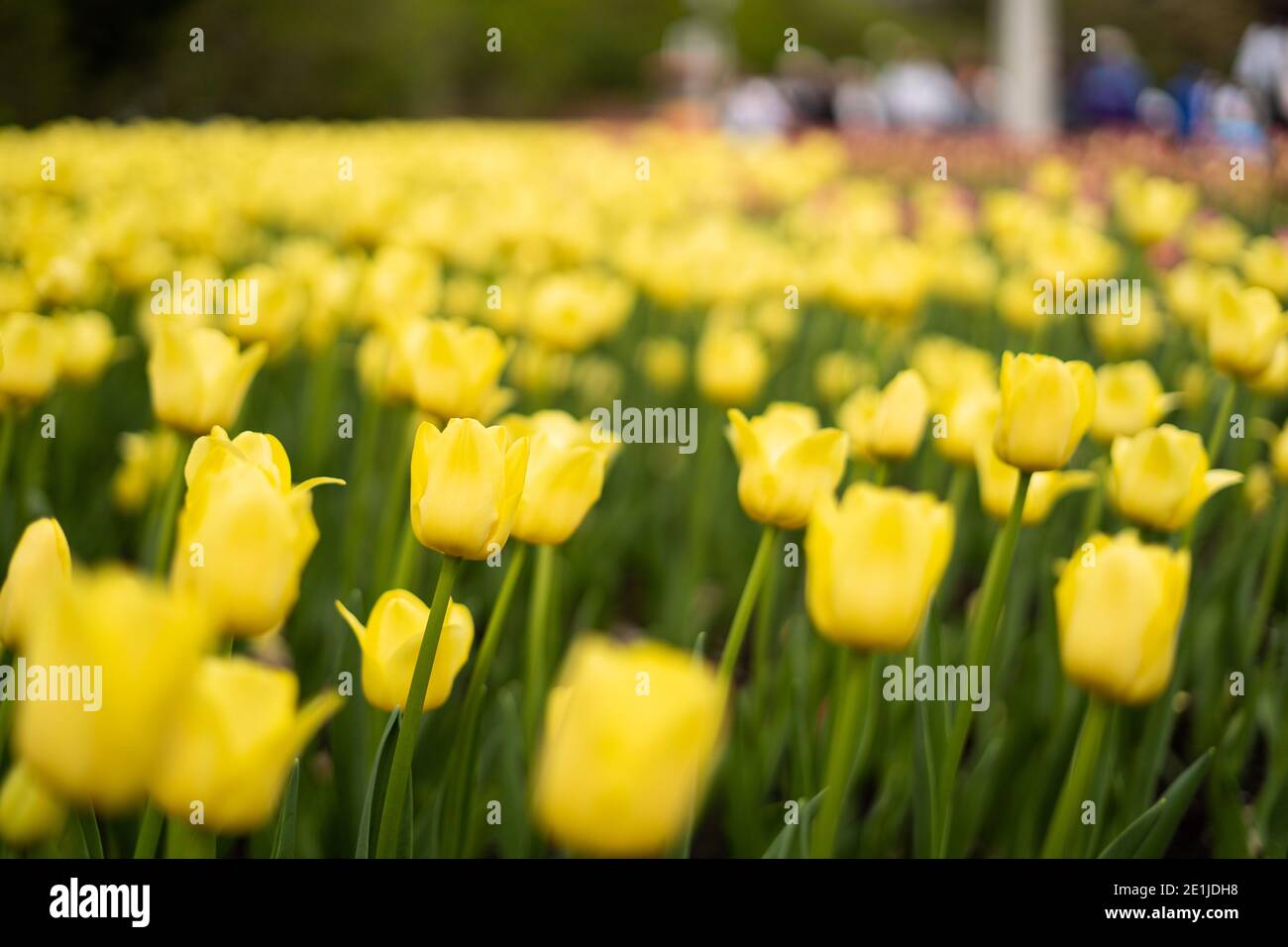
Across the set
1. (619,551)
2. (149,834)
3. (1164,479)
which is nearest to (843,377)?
(619,551)

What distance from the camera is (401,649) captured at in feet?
3.51

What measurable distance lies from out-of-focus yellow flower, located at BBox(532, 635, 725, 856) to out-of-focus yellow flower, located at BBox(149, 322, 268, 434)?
912 millimetres

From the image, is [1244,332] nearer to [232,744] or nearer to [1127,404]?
[1127,404]

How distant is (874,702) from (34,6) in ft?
30.7

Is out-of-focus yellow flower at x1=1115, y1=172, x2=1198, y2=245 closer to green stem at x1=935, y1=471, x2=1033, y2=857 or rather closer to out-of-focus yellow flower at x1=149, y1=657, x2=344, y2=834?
green stem at x1=935, y1=471, x2=1033, y2=857

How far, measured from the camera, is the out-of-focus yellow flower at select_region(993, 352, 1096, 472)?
121 centimetres

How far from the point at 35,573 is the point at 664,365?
2430 millimetres

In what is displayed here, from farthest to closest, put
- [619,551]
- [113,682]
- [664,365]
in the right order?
[664,365] < [619,551] < [113,682]

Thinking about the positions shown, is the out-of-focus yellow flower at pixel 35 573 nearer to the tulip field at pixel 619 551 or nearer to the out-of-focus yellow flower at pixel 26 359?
the tulip field at pixel 619 551

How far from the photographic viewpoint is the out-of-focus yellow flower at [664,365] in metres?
3.25

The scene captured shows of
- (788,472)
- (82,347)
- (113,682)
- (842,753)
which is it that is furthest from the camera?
(82,347)

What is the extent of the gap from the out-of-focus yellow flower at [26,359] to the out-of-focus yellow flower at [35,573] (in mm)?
Answer: 720
